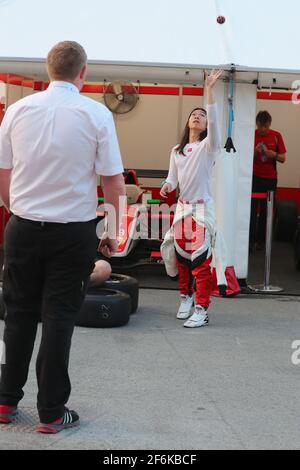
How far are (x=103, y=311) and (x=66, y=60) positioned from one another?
309cm

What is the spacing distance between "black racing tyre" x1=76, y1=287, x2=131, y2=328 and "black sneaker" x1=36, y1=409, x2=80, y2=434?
244 centimetres

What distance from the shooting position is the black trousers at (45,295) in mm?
4355

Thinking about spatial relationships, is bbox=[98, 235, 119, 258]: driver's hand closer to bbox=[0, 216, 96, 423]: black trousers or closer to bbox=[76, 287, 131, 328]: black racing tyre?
bbox=[0, 216, 96, 423]: black trousers

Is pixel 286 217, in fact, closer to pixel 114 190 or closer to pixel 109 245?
pixel 109 245

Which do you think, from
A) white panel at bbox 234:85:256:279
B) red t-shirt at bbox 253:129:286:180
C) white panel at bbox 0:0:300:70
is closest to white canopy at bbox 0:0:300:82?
white panel at bbox 0:0:300:70

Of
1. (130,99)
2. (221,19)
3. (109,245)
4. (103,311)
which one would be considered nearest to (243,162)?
(221,19)

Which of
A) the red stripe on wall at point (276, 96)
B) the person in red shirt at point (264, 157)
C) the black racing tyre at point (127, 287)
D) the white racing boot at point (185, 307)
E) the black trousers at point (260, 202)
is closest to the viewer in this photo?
the white racing boot at point (185, 307)

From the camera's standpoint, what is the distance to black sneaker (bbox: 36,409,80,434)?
4.43m

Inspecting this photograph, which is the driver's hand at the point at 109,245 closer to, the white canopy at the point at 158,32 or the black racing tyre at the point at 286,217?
the white canopy at the point at 158,32

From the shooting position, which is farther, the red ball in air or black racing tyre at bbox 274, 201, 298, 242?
black racing tyre at bbox 274, 201, 298, 242

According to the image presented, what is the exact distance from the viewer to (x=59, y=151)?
14.2ft

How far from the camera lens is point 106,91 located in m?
14.1

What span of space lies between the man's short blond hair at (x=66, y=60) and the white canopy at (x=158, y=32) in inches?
160

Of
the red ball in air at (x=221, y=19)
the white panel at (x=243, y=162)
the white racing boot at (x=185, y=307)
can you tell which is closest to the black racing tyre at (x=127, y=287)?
the white racing boot at (x=185, y=307)
